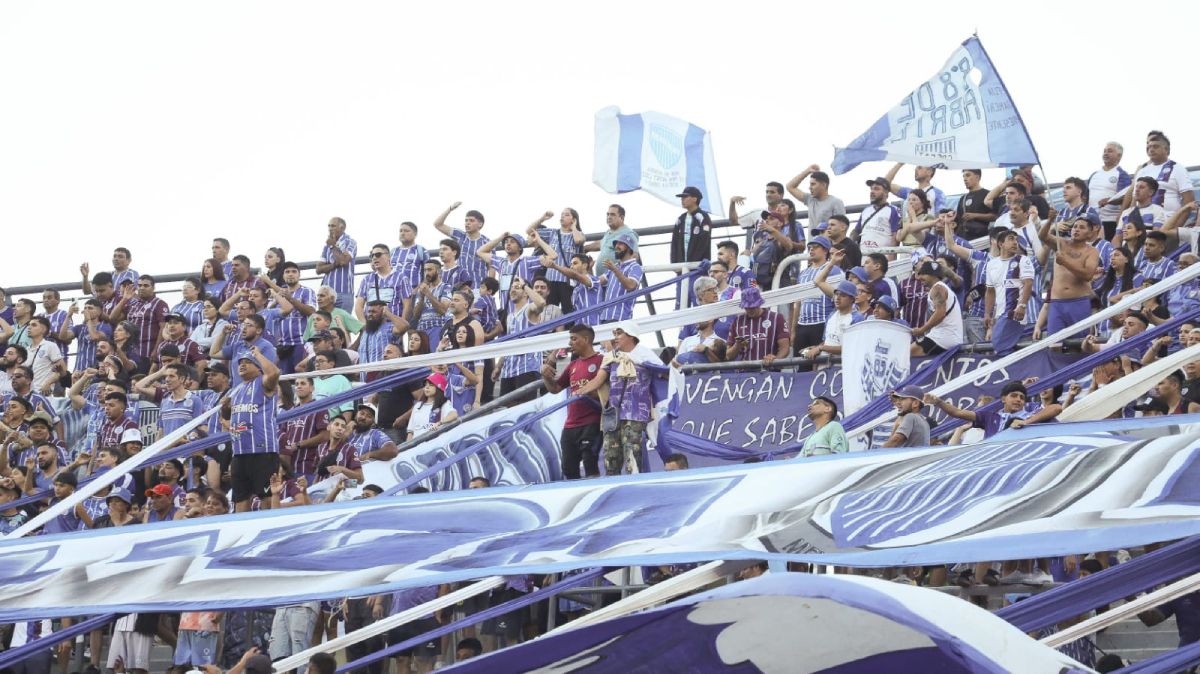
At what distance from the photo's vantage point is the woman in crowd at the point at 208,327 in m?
19.7

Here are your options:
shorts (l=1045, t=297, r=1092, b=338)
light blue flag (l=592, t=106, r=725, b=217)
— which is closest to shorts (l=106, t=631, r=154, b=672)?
shorts (l=1045, t=297, r=1092, b=338)

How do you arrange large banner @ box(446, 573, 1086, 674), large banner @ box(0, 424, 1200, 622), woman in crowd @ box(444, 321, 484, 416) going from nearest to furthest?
large banner @ box(446, 573, 1086, 674) < large banner @ box(0, 424, 1200, 622) < woman in crowd @ box(444, 321, 484, 416)

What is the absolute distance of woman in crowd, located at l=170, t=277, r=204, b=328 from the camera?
2042cm

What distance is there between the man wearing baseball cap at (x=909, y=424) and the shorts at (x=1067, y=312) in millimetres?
2350

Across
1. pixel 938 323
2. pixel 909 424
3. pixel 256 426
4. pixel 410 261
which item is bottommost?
pixel 256 426

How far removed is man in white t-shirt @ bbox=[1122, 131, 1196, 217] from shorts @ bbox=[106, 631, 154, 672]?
9.59 meters

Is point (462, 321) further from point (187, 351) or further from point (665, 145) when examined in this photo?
point (665, 145)

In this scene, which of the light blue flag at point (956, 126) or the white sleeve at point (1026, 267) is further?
the light blue flag at point (956, 126)

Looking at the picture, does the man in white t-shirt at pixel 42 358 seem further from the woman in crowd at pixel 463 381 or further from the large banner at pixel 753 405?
the large banner at pixel 753 405

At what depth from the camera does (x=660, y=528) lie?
31.4 ft

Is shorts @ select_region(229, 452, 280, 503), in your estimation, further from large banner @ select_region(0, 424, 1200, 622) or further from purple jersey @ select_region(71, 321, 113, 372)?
purple jersey @ select_region(71, 321, 113, 372)

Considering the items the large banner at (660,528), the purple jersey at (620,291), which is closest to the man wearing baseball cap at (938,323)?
the purple jersey at (620,291)

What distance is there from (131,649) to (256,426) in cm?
219

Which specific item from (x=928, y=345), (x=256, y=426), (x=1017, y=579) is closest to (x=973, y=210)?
(x=928, y=345)
